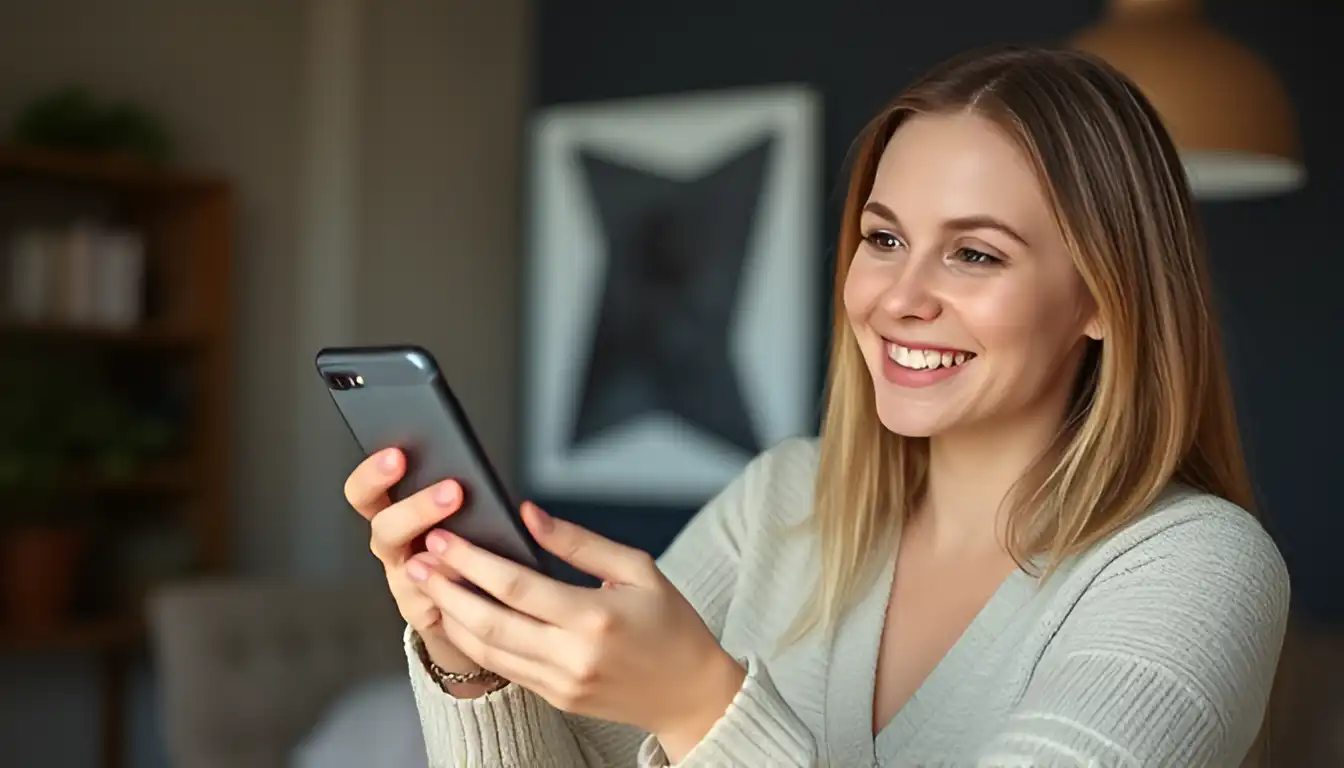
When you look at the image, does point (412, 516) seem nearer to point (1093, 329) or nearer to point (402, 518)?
point (402, 518)

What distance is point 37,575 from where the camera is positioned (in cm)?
348

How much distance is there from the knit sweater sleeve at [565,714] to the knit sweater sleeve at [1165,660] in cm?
21

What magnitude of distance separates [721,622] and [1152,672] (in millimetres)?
503

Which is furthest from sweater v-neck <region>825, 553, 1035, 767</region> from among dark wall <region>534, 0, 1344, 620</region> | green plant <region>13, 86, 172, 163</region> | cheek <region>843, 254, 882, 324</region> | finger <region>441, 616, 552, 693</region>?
green plant <region>13, 86, 172, 163</region>

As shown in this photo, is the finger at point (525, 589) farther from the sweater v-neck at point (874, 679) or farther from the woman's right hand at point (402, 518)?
the sweater v-neck at point (874, 679)

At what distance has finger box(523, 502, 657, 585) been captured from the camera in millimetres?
849

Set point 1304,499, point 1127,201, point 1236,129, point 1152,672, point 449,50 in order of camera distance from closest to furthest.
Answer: point 1152,672 → point 1127,201 → point 1236,129 → point 1304,499 → point 449,50

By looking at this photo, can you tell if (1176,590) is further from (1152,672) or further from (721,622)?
(721,622)

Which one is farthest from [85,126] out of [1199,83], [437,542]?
[437,542]

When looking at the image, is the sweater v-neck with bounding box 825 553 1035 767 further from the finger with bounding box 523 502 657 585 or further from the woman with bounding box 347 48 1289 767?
the finger with bounding box 523 502 657 585

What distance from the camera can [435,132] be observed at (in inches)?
176

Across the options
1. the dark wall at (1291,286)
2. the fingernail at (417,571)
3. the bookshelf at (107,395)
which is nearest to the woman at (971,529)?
the fingernail at (417,571)

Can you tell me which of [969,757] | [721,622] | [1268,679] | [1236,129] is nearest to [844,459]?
[721,622]

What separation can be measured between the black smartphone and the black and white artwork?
9.65ft
